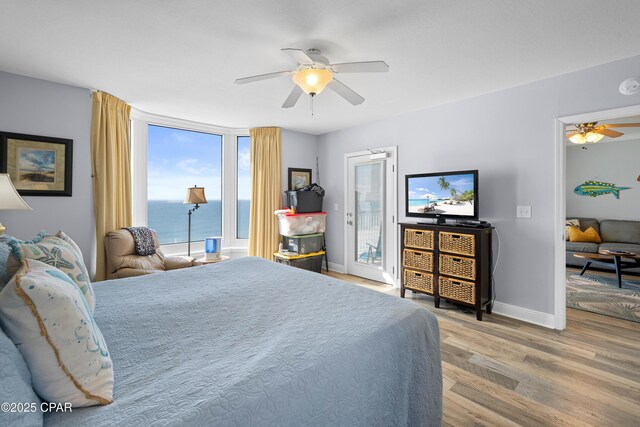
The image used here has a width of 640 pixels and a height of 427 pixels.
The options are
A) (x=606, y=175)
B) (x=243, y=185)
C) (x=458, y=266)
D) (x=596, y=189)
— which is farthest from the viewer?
(x=596, y=189)

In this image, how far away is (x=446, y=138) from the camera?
367cm

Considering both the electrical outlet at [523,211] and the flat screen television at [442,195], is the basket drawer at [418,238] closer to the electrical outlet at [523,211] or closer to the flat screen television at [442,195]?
the flat screen television at [442,195]

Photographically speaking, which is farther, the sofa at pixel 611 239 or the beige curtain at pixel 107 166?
the sofa at pixel 611 239

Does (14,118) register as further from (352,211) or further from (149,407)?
(352,211)

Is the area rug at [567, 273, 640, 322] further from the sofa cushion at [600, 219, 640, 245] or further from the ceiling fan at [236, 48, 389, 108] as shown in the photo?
the ceiling fan at [236, 48, 389, 108]

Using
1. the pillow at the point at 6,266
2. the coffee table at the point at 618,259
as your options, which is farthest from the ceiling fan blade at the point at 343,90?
the coffee table at the point at 618,259

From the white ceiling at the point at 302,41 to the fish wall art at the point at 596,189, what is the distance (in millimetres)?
4415

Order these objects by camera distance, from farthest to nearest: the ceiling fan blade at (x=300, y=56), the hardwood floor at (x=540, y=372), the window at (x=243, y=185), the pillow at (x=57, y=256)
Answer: the window at (x=243, y=185) → the ceiling fan blade at (x=300, y=56) → the hardwood floor at (x=540, y=372) → the pillow at (x=57, y=256)

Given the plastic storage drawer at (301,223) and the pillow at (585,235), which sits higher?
the plastic storage drawer at (301,223)

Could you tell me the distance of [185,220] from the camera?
172 inches

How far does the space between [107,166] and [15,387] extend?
318 centimetres

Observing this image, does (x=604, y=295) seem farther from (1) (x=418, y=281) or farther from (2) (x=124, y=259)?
(2) (x=124, y=259)

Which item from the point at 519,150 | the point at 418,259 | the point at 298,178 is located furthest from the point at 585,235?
the point at 298,178

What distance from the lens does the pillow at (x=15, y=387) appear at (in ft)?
2.09
